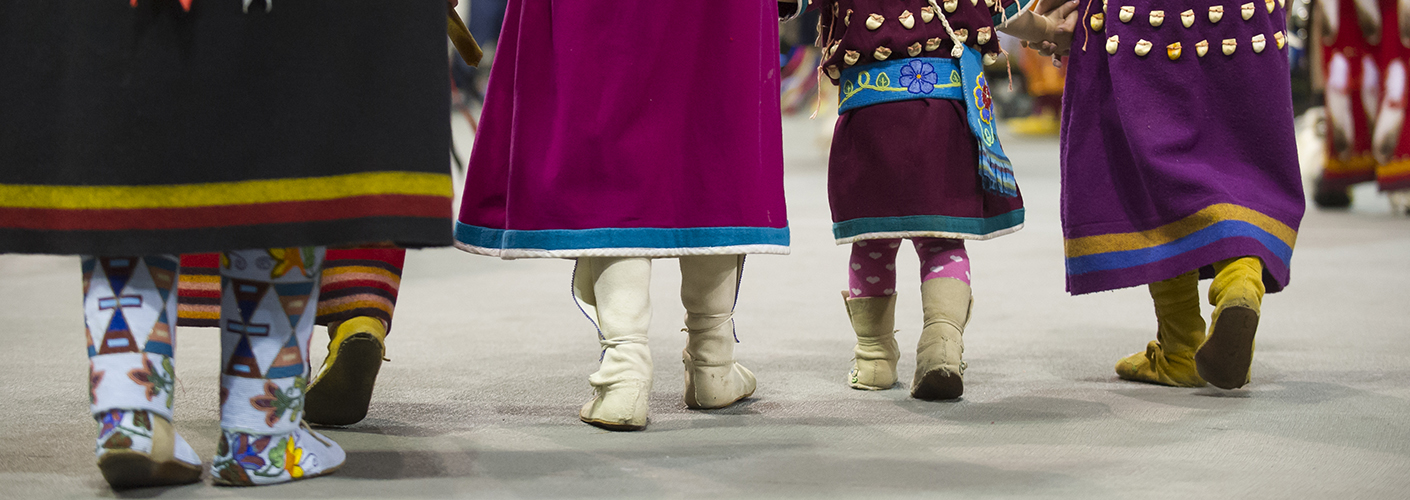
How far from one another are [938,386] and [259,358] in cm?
109

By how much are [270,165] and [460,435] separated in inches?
23.2

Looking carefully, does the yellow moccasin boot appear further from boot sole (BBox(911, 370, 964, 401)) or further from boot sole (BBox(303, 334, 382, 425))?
boot sole (BBox(911, 370, 964, 401))

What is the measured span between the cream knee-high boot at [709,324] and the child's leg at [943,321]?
327mm

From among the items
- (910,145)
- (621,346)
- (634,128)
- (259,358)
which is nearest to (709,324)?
(621,346)

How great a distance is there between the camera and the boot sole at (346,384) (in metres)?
1.97

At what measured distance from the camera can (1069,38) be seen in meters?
2.35

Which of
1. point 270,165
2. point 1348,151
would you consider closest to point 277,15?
point 270,165

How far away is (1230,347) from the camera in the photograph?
1.95 meters

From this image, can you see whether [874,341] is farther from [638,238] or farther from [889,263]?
[638,238]

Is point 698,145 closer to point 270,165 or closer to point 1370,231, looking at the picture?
point 270,165

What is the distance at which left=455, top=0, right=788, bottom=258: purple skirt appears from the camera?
197 cm

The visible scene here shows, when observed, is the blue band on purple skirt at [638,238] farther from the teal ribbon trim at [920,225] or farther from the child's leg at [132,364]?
the child's leg at [132,364]

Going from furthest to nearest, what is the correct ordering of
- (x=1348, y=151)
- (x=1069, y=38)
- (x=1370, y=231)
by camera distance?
(x=1348, y=151)
(x=1370, y=231)
(x=1069, y=38)

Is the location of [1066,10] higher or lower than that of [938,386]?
higher
